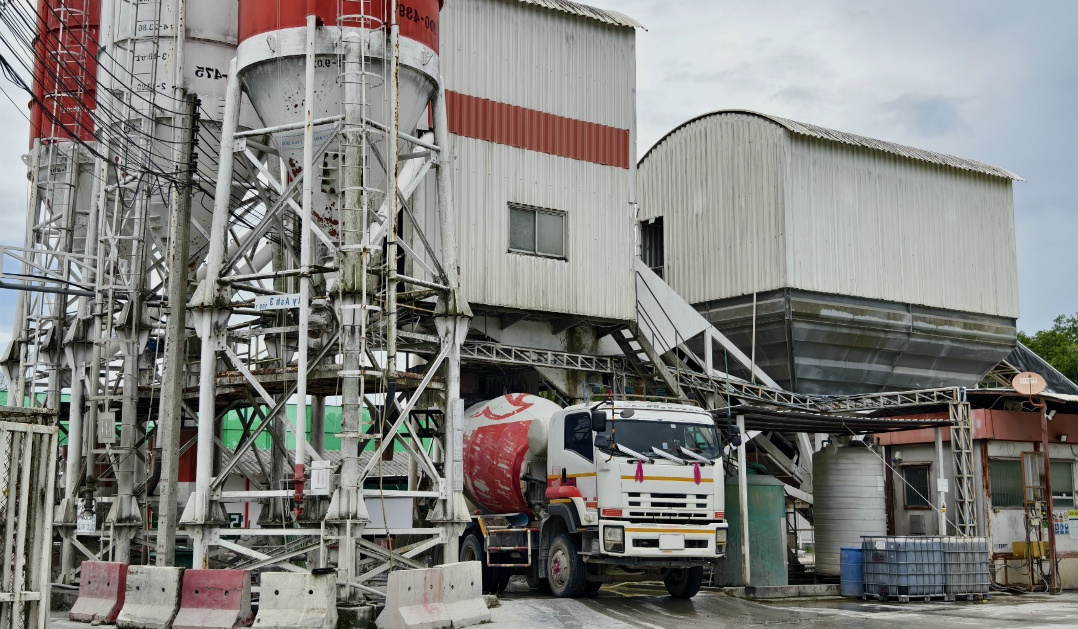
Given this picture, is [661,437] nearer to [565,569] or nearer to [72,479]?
[565,569]

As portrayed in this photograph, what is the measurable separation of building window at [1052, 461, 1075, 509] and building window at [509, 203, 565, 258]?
541 inches

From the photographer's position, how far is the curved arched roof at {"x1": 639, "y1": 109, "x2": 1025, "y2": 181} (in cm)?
3688

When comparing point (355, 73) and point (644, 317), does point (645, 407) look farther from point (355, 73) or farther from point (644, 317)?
point (644, 317)

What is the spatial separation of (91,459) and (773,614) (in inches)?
533

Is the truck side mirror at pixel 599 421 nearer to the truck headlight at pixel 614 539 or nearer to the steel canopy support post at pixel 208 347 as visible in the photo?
the truck headlight at pixel 614 539

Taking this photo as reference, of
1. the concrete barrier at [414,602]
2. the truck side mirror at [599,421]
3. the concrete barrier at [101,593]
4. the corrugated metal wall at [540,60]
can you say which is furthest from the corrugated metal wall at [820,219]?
the concrete barrier at [101,593]

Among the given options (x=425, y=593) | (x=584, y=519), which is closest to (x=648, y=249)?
(x=584, y=519)

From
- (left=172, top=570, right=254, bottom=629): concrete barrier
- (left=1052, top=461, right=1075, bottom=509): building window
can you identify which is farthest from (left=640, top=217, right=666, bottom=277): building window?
(left=172, top=570, right=254, bottom=629): concrete barrier

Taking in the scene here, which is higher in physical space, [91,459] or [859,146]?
[859,146]

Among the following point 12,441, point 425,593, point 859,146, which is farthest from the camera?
point 859,146

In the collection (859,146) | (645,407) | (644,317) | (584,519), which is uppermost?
(859,146)

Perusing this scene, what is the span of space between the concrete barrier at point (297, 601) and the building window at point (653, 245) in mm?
26207

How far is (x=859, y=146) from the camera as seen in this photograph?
38219 millimetres

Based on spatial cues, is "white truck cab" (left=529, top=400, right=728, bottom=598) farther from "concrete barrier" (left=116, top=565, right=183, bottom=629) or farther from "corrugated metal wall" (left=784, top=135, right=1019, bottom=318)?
"corrugated metal wall" (left=784, top=135, right=1019, bottom=318)
